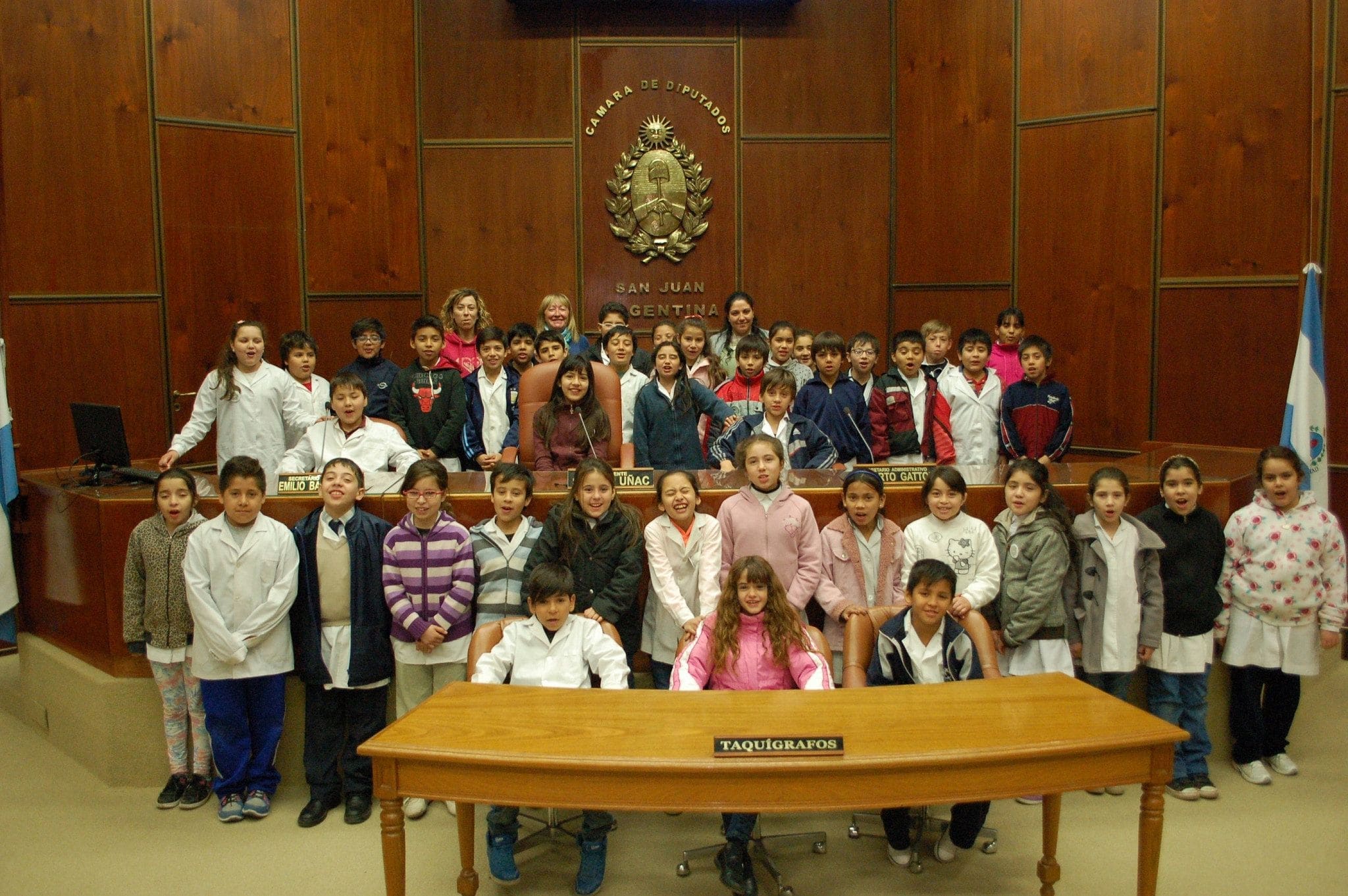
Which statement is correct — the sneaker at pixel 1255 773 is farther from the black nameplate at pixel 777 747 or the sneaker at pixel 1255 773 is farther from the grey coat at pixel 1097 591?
the black nameplate at pixel 777 747

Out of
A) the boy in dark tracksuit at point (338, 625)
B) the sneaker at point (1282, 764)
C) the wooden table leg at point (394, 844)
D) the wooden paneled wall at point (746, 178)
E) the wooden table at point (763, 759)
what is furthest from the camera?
the wooden paneled wall at point (746, 178)

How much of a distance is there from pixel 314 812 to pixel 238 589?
92cm

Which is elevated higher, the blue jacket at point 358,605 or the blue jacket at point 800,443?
the blue jacket at point 800,443

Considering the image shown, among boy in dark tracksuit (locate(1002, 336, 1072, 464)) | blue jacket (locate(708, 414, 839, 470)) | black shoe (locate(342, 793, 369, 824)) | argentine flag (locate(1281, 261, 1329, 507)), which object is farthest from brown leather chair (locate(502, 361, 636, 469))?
argentine flag (locate(1281, 261, 1329, 507))

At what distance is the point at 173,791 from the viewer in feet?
15.5

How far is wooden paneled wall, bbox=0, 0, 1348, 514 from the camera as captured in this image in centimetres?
661

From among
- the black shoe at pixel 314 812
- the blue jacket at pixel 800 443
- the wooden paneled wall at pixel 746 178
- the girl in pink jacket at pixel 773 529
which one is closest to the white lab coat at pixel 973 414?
the blue jacket at pixel 800 443

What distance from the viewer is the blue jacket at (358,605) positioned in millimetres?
4586

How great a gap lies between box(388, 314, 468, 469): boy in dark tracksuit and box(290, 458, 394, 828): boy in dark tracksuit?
152cm

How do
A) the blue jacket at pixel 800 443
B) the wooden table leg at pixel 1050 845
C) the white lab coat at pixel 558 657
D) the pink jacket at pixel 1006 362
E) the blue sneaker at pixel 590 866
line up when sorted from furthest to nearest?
the pink jacket at pixel 1006 362, the blue jacket at pixel 800 443, the white lab coat at pixel 558 657, the blue sneaker at pixel 590 866, the wooden table leg at pixel 1050 845

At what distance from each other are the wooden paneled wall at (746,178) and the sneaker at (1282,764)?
2224 mm

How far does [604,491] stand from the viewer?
15.0 ft

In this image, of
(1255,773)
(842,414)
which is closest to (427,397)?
(842,414)

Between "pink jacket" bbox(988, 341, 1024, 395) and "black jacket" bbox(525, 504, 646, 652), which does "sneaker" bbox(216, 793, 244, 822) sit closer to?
"black jacket" bbox(525, 504, 646, 652)
